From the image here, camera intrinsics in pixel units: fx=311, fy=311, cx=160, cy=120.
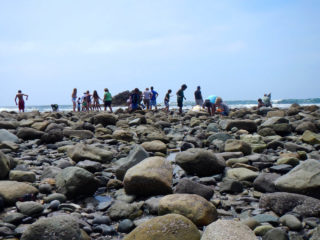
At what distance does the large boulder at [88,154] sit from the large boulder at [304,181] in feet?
9.19

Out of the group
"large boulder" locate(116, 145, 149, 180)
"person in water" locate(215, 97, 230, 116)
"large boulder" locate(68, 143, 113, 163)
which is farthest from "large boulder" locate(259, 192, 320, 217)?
"person in water" locate(215, 97, 230, 116)

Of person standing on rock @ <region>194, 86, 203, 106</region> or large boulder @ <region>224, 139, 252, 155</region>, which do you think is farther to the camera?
person standing on rock @ <region>194, 86, 203, 106</region>

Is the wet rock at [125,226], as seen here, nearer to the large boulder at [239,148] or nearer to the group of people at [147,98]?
the large boulder at [239,148]

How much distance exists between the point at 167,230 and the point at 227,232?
0.45 metres

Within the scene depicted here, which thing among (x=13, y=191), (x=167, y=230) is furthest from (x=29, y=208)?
(x=167, y=230)

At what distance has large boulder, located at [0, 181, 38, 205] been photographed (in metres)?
3.34

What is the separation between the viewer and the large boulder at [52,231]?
240cm

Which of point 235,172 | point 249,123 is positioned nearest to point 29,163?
point 235,172

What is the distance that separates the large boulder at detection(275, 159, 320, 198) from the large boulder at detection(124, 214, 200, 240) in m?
1.58

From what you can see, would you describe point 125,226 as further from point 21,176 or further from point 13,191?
point 21,176

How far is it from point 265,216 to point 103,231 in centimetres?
156

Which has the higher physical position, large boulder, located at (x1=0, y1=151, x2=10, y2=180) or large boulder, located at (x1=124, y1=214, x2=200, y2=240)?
large boulder, located at (x1=0, y1=151, x2=10, y2=180)

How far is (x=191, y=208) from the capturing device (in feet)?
9.50

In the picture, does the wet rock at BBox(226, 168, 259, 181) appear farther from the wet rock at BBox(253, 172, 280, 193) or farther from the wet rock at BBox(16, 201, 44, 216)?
the wet rock at BBox(16, 201, 44, 216)
